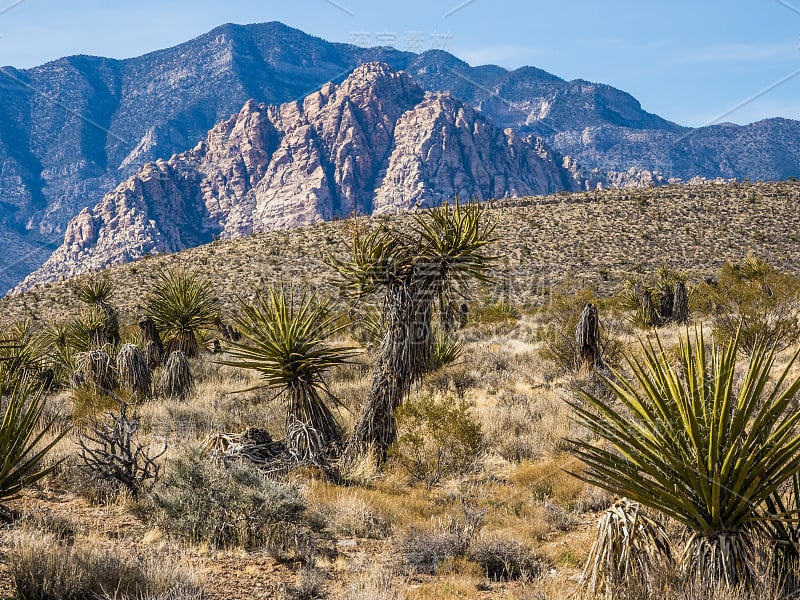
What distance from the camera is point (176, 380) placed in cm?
1104

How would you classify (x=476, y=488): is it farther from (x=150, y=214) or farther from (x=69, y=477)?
(x=150, y=214)

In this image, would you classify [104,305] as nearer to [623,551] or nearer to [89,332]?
[89,332]

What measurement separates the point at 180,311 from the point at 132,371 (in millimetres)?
2119

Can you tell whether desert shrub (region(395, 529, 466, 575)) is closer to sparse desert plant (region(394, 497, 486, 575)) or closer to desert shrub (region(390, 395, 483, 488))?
sparse desert plant (region(394, 497, 486, 575))

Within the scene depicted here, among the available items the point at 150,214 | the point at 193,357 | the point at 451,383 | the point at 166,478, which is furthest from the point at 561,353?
the point at 150,214

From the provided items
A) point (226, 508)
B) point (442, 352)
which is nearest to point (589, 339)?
point (442, 352)

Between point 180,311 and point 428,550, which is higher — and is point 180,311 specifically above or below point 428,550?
above

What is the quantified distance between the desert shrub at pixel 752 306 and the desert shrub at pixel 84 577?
344 inches

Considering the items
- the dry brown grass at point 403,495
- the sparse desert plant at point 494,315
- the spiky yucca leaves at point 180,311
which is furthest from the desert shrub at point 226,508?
the sparse desert plant at point 494,315

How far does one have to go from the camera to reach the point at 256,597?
13.2ft

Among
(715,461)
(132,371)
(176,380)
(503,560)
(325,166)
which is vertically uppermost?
(325,166)

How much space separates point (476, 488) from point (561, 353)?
669 centimetres

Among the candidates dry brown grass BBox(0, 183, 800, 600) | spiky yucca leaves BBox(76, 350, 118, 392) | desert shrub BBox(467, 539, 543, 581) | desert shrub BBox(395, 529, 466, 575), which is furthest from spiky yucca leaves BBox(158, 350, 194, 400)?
desert shrub BBox(467, 539, 543, 581)

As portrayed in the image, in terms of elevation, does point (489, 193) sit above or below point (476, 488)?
above
